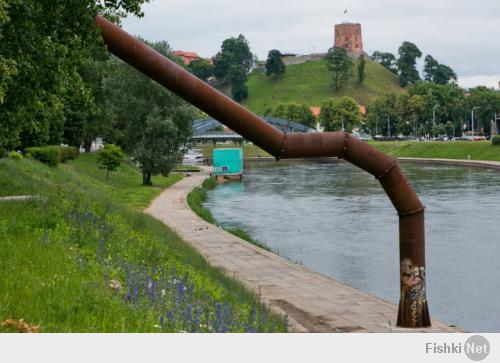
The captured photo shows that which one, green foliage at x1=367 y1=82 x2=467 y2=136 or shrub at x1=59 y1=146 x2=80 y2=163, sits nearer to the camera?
shrub at x1=59 y1=146 x2=80 y2=163

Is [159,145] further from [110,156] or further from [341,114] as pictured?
[341,114]

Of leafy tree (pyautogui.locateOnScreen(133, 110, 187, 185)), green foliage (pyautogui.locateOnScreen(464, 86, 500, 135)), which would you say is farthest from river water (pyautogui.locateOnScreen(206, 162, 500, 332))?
green foliage (pyautogui.locateOnScreen(464, 86, 500, 135))

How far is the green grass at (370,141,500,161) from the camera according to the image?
103 metres

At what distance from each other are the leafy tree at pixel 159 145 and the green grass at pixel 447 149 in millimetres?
50723

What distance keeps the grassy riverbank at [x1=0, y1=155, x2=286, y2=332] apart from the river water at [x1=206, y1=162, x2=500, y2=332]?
763cm

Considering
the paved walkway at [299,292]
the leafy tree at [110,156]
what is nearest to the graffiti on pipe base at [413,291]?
the paved walkway at [299,292]

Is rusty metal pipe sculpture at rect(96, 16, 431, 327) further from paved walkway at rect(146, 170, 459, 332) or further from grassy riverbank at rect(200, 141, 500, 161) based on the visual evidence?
grassy riverbank at rect(200, 141, 500, 161)

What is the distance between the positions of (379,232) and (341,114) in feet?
440

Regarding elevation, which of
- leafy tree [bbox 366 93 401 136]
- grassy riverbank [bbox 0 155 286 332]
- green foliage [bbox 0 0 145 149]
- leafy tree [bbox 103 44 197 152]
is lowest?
grassy riverbank [bbox 0 155 286 332]

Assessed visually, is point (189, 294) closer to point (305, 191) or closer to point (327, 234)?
point (327, 234)

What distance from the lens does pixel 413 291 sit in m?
16.2

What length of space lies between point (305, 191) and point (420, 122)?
105 meters

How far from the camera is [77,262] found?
12469 mm

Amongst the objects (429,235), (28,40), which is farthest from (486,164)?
(28,40)
